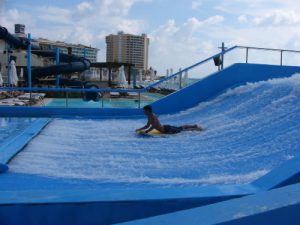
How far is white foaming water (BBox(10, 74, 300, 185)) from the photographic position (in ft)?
17.7

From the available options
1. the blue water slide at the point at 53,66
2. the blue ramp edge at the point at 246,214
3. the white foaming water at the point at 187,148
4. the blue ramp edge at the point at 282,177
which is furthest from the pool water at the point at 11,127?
the blue water slide at the point at 53,66

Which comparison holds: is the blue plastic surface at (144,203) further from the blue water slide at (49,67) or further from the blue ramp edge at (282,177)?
the blue water slide at (49,67)

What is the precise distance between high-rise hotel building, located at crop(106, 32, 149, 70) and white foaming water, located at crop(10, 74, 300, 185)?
259 ft

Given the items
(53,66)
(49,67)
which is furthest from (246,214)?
(49,67)

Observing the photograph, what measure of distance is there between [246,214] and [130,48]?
8877cm

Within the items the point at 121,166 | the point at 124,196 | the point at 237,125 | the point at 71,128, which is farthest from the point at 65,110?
the point at 124,196

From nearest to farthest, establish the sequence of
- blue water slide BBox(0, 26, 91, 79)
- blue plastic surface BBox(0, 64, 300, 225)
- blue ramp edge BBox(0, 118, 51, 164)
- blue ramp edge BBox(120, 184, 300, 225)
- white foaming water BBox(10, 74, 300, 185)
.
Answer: blue ramp edge BBox(120, 184, 300, 225) → blue plastic surface BBox(0, 64, 300, 225) → white foaming water BBox(10, 74, 300, 185) → blue ramp edge BBox(0, 118, 51, 164) → blue water slide BBox(0, 26, 91, 79)

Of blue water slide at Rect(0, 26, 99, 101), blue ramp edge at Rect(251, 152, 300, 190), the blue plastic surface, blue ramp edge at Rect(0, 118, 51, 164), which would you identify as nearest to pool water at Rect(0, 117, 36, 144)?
blue ramp edge at Rect(0, 118, 51, 164)

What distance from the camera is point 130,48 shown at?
89.7 m

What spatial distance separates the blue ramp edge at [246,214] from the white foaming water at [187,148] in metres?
2.31

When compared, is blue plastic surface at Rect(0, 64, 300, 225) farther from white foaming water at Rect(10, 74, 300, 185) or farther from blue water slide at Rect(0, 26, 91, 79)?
blue water slide at Rect(0, 26, 91, 79)

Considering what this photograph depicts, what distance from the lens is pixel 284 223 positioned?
2340 mm

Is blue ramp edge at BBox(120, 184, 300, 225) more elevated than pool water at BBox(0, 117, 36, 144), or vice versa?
blue ramp edge at BBox(120, 184, 300, 225)

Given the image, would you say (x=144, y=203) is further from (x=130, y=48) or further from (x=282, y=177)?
(x=130, y=48)
